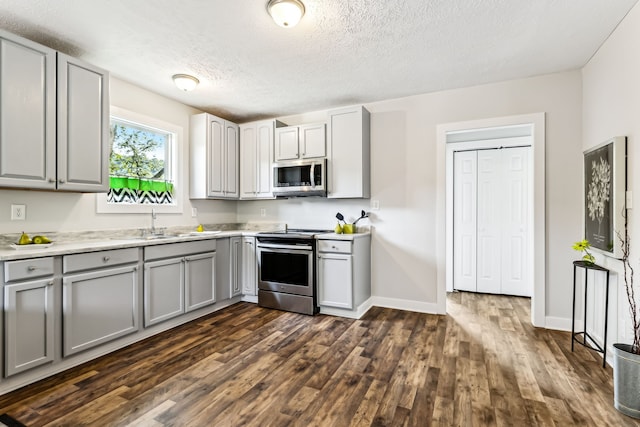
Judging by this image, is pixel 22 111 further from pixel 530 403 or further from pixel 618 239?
pixel 618 239

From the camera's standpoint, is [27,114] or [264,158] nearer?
[27,114]

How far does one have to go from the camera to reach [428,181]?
3637mm

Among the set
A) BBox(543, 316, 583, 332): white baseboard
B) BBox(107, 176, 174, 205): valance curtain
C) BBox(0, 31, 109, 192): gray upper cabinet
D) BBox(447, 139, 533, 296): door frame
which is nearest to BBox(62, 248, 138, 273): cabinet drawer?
BBox(0, 31, 109, 192): gray upper cabinet

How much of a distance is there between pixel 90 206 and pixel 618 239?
4.41m

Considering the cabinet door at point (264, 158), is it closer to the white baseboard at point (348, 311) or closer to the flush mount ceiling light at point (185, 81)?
the flush mount ceiling light at point (185, 81)

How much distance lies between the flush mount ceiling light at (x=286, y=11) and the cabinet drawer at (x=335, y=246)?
216 centimetres

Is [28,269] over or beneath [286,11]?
beneath

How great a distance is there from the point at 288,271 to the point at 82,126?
243 centimetres

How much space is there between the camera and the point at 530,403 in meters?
1.91

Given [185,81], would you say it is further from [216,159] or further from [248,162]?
[248,162]

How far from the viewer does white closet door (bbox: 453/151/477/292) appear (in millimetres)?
4691

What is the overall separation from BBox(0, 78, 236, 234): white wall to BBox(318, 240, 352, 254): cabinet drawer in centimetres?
180

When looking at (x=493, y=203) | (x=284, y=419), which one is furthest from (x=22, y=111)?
(x=493, y=203)

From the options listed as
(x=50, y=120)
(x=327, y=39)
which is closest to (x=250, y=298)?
(x=50, y=120)
